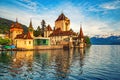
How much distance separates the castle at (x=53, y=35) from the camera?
8946 centimetres

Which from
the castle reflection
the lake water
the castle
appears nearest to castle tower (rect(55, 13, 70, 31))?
the castle

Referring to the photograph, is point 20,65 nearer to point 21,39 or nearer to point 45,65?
point 45,65

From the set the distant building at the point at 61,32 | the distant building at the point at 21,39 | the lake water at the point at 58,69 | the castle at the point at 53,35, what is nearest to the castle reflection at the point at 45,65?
the lake water at the point at 58,69

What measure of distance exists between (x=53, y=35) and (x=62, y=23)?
46.4 feet

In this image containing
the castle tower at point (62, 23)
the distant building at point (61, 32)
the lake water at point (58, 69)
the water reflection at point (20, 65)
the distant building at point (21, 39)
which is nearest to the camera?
the lake water at point (58, 69)

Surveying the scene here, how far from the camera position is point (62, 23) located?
130 metres

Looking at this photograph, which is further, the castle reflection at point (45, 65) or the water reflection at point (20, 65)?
the water reflection at point (20, 65)

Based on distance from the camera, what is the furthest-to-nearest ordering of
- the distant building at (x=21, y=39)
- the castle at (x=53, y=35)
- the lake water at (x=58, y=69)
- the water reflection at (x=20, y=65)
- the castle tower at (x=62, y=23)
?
1. the castle tower at (x=62, y=23)
2. the castle at (x=53, y=35)
3. the distant building at (x=21, y=39)
4. the water reflection at (x=20, y=65)
5. the lake water at (x=58, y=69)

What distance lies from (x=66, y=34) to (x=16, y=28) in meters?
31.5

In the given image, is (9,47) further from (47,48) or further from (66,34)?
(66,34)

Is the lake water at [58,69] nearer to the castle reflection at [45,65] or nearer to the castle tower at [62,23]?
the castle reflection at [45,65]

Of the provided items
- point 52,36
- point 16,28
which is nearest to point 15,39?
point 16,28

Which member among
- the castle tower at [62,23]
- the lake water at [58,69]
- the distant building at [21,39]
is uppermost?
the castle tower at [62,23]

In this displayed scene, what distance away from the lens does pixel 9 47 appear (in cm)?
8419
